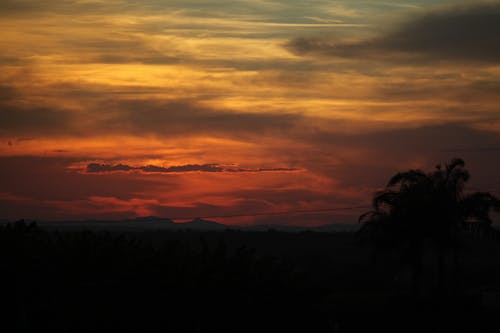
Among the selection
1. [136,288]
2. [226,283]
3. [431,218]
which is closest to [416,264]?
[431,218]

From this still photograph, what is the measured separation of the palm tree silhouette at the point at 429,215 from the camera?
139ft

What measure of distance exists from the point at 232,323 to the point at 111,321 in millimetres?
5517

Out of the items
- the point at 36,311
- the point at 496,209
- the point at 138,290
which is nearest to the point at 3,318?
the point at 36,311

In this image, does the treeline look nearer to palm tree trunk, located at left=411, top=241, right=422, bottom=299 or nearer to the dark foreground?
the dark foreground

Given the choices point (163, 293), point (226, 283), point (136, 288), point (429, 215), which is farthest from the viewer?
point (429, 215)

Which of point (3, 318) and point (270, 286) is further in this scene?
point (270, 286)

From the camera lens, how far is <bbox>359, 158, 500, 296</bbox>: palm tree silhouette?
1666 inches

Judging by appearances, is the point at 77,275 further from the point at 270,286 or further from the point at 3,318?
the point at 270,286

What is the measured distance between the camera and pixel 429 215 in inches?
1665

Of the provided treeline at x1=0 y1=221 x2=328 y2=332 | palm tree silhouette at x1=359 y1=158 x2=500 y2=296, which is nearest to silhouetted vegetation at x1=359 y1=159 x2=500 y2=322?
palm tree silhouette at x1=359 y1=158 x2=500 y2=296

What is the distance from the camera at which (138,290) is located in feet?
88.6

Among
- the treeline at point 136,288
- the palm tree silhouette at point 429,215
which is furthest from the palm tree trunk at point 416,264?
the treeline at point 136,288

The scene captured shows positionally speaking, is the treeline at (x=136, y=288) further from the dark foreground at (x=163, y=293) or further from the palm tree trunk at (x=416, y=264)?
the palm tree trunk at (x=416, y=264)

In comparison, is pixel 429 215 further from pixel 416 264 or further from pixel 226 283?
pixel 226 283
